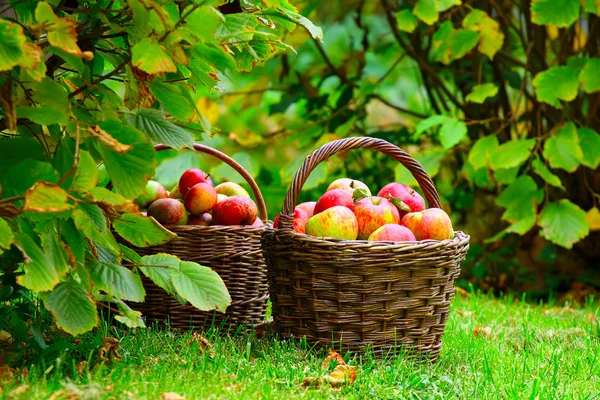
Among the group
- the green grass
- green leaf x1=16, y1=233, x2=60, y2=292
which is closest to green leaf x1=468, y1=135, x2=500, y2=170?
the green grass

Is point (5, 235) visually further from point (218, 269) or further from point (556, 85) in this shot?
point (556, 85)

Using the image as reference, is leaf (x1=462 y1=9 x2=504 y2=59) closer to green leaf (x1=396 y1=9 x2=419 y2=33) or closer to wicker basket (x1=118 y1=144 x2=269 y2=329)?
green leaf (x1=396 y1=9 x2=419 y2=33)

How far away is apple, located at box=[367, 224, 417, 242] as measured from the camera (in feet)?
6.18

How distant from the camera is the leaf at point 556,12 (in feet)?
9.72

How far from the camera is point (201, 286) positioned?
1.67m

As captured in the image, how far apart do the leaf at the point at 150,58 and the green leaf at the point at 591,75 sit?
7.66ft

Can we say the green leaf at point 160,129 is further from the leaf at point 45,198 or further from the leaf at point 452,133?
the leaf at point 452,133

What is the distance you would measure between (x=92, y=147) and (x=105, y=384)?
522mm

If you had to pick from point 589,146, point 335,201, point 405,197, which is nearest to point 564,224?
point 589,146

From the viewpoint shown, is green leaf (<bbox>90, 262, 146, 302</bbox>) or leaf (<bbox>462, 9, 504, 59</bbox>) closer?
green leaf (<bbox>90, 262, 146, 302</bbox>)

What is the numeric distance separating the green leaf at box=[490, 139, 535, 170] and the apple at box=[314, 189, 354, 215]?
4.71 ft

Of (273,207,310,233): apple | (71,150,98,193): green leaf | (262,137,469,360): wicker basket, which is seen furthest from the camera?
(273,207,310,233): apple

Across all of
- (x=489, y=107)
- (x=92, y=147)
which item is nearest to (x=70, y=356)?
(x=92, y=147)

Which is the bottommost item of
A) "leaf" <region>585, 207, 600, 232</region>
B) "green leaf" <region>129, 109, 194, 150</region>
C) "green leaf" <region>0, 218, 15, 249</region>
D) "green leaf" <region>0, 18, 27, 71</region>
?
"leaf" <region>585, 207, 600, 232</region>
